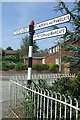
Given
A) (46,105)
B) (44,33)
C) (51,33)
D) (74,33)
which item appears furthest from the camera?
(74,33)

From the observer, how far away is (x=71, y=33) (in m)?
10.2

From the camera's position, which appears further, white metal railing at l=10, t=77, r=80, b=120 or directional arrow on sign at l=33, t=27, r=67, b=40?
directional arrow on sign at l=33, t=27, r=67, b=40

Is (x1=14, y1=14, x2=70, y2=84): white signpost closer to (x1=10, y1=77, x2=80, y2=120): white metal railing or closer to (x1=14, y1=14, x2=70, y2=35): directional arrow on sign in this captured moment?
(x1=14, y1=14, x2=70, y2=35): directional arrow on sign

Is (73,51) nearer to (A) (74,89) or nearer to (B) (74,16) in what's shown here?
(B) (74,16)

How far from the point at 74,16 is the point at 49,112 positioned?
7.33 m

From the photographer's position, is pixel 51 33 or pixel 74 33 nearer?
pixel 51 33

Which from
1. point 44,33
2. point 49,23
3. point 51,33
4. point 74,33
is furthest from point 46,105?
point 74,33

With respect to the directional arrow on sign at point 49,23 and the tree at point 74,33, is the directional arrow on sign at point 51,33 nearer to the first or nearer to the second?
the directional arrow on sign at point 49,23

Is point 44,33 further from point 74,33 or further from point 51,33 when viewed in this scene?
point 74,33

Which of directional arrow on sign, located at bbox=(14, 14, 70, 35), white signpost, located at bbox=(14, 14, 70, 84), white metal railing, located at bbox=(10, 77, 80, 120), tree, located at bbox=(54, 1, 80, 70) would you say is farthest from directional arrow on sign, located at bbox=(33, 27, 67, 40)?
tree, located at bbox=(54, 1, 80, 70)

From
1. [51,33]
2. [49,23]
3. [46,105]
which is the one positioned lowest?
[46,105]

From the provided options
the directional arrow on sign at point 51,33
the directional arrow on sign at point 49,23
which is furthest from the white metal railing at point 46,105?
A: the directional arrow on sign at point 49,23

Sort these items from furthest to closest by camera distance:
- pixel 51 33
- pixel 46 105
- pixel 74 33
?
pixel 74 33
pixel 51 33
pixel 46 105

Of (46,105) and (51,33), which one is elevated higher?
(51,33)
